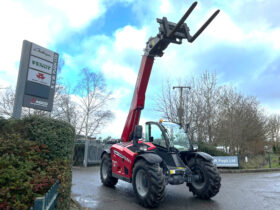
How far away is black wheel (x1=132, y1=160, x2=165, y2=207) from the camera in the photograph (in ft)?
18.5

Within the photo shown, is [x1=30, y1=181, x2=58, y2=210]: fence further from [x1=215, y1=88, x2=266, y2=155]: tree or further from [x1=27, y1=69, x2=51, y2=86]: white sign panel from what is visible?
[x1=215, y1=88, x2=266, y2=155]: tree

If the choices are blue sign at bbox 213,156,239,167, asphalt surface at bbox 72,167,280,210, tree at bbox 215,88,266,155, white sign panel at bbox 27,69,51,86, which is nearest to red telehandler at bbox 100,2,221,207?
asphalt surface at bbox 72,167,280,210

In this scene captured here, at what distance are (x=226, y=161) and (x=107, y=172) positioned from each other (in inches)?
377

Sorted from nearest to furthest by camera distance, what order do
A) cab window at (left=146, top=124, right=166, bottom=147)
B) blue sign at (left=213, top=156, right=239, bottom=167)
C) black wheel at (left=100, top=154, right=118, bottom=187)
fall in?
cab window at (left=146, top=124, right=166, bottom=147), black wheel at (left=100, top=154, right=118, bottom=187), blue sign at (left=213, top=156, right=239, bottom=167)

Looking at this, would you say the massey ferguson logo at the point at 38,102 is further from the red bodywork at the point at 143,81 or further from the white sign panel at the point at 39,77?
the red bodywork at the point at 143,81

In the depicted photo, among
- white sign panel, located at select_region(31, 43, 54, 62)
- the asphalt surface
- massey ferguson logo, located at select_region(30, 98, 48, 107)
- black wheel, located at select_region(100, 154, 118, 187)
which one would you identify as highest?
white sign panel, located at select_region(31, 43, 54, 62)

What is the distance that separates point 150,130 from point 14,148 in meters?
4.33

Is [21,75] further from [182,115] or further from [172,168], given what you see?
[182,115]

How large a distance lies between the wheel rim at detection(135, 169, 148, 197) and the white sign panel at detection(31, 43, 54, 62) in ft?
13.2

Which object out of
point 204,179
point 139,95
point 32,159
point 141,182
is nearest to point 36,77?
point 32,159

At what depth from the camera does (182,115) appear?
66.7ft

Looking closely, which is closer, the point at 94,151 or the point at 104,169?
the point at 104,169

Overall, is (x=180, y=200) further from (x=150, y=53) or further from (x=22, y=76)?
(x=22, y=76)

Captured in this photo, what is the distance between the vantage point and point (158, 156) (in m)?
6.23
